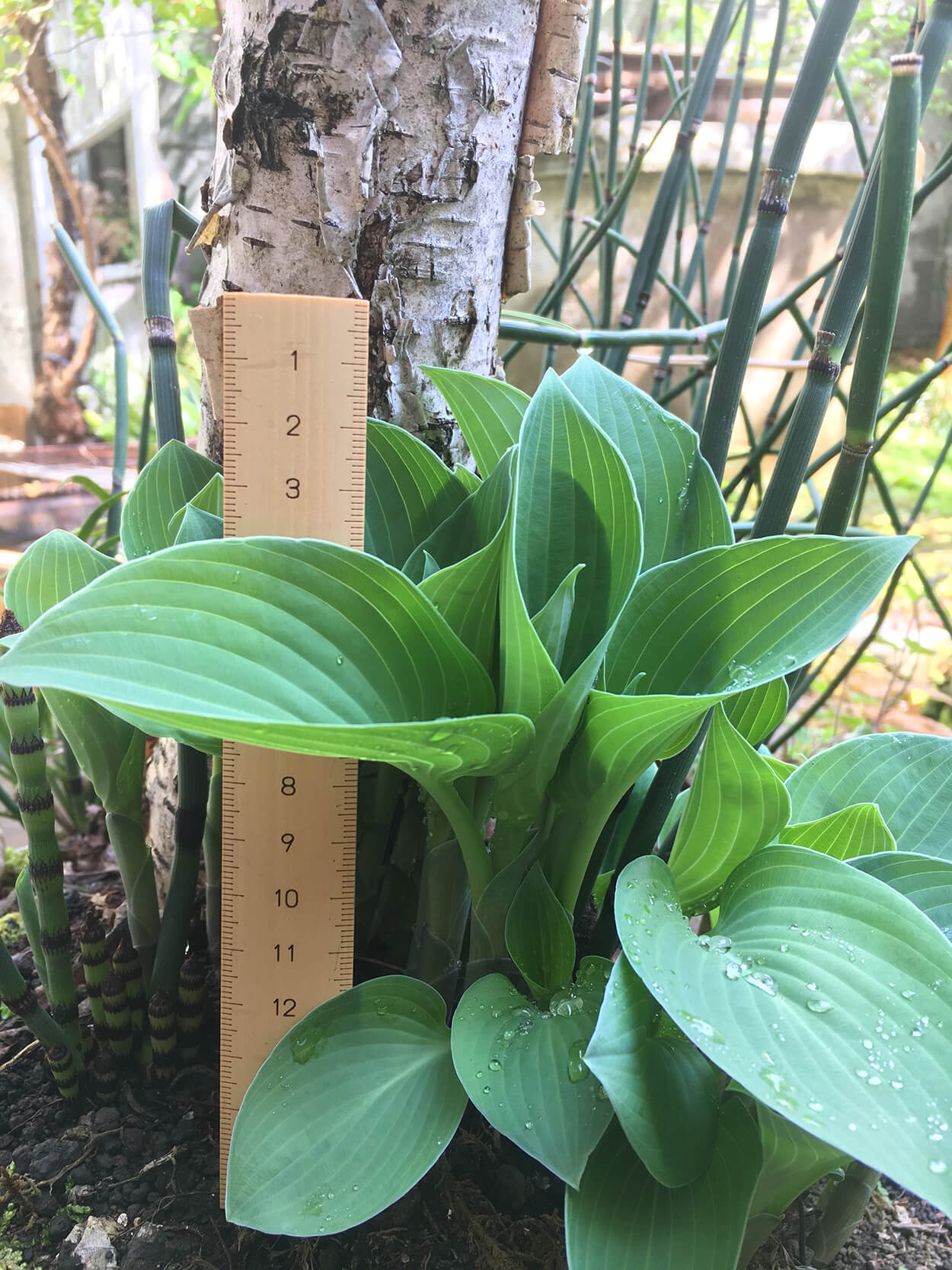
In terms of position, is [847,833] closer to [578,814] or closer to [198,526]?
[578,814]

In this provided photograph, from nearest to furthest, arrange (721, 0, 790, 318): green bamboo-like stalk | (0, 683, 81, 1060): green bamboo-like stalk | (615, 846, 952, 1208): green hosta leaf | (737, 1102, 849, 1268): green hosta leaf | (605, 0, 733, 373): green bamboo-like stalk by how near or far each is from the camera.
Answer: (615, 846, 952, 1208): green hosta leaf, (737, 1102, 849, 1268): green hosta leaf, (0, 683, 81, 1060): green bamboo-like stalk, (605, 0, 733, 373): green bamboo-like stalk, (721, 0, 790, 318): green bamboo-like stalk

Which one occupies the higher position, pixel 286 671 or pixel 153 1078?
pixel 286 671

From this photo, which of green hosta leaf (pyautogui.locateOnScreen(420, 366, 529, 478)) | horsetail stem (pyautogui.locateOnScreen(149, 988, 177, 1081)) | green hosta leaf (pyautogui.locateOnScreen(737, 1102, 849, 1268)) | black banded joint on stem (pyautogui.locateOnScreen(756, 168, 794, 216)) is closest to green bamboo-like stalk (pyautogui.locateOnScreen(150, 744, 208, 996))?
horsetail stem (pyautogui.locateOnScreen(149, 988, 177, 1081))

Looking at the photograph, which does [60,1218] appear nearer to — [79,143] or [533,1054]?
[533,1054]

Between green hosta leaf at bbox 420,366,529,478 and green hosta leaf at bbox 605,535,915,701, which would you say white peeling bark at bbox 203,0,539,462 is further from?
green hosta leaf at bbox 605,535,915,701

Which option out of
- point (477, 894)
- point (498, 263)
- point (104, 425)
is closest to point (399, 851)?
point (477, 894)

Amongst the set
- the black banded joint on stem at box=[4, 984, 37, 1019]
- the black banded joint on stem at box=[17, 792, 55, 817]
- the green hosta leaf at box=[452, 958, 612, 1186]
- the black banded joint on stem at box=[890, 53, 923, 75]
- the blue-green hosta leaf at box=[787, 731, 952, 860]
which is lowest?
the black banded joint on stem at box=[4, 984, 37, 1019]
